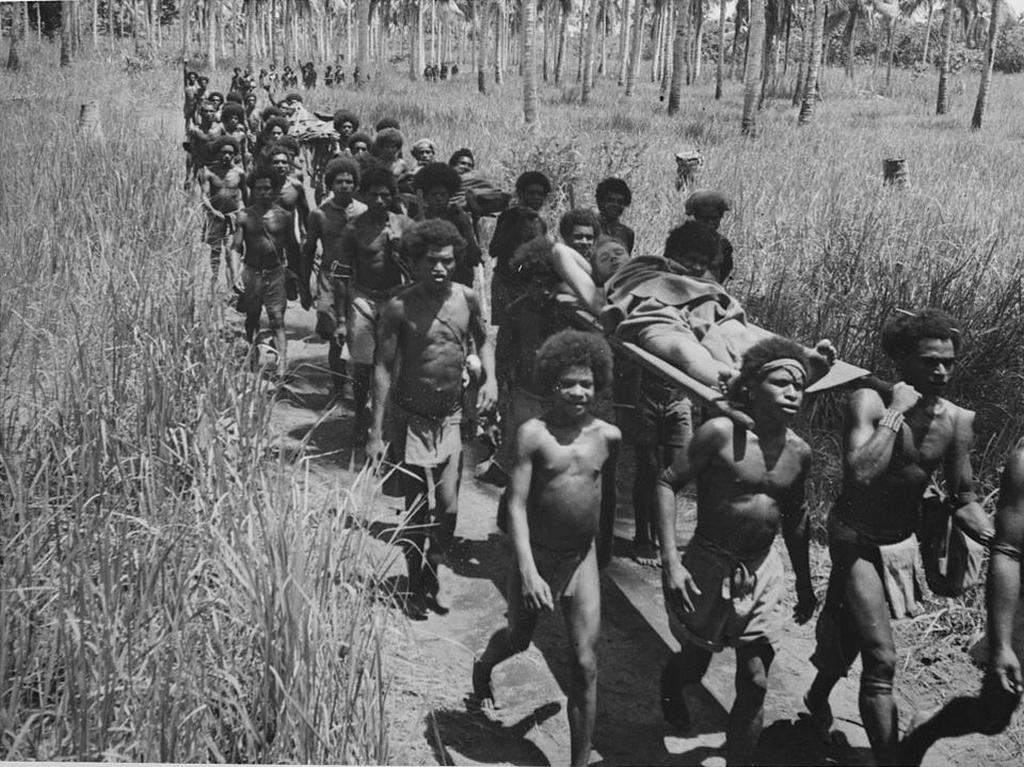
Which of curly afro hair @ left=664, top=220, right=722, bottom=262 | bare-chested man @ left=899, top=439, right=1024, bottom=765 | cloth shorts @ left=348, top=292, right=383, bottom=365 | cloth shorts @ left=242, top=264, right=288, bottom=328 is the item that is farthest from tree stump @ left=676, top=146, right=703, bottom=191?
bare-chested man @ left=899, top=439, right=1024, bottom=765

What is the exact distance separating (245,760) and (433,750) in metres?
0.62

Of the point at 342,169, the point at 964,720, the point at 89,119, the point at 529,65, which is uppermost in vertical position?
the point at 529,65

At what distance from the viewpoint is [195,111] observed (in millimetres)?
12922

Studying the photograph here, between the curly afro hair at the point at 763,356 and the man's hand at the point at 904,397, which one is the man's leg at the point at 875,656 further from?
the curly afro hair at the point at 763,356

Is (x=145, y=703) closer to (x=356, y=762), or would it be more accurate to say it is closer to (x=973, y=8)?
(x=356, y=762)

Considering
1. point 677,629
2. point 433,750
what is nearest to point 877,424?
point 677,629

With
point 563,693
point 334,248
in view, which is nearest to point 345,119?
point 334,248

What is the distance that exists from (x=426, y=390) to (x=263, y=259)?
2.59 metres

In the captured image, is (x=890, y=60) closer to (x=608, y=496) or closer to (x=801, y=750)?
(x=608, y=496)

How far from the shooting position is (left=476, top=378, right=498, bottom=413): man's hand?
399 centimetres

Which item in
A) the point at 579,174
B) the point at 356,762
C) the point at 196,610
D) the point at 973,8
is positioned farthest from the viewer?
the point at 973,8

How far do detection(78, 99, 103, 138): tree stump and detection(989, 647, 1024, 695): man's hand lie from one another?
8085 mm

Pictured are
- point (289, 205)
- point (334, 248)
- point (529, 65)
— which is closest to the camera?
point (334, 248)

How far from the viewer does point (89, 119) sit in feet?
28.3
